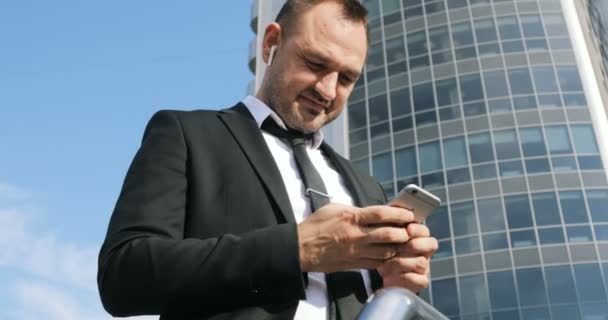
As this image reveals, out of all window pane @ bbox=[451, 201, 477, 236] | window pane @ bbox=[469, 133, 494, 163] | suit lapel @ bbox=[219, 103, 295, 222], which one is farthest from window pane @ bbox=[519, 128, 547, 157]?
suit lapel @ bbox=[219, 103, 295, 222]

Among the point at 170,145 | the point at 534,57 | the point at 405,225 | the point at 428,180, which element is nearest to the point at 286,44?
the point at 170,145

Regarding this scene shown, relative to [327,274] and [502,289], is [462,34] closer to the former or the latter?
[502,289]

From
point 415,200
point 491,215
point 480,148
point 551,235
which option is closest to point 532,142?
point 480,148

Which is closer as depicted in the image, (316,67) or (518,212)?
(316,67)

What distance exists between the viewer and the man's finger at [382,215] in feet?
3.57

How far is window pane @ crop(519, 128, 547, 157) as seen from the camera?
2331 centimetres

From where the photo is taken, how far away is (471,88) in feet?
82.7

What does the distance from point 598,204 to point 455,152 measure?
512 centimetres

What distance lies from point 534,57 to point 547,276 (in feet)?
29.0

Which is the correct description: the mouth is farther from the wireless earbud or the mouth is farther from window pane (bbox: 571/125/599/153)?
window pane (bbox: 571/125/599/153)

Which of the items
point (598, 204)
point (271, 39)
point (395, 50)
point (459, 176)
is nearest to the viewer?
point (271, 39)

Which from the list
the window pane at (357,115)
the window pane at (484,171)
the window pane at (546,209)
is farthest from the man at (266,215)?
the window pane at (357,115)

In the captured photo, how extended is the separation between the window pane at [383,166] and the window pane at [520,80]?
5.30 m

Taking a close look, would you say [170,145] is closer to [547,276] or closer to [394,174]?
[547,276]
